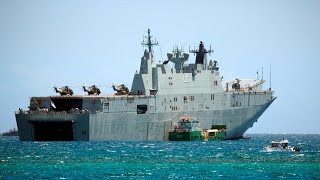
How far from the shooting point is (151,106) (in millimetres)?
107125

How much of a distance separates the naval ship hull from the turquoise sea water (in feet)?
22.1

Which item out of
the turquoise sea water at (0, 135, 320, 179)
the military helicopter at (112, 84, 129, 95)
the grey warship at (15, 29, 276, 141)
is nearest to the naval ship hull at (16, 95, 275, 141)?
the grey warship at (15, 29, 276, 141)

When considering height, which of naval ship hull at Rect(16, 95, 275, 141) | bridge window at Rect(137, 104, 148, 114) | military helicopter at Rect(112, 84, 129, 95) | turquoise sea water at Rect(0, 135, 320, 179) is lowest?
turquoise sea water at Rect(0, 135, 320, 179)

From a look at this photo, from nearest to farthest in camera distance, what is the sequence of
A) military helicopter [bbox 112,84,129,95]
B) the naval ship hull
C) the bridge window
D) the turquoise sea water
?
the turquoise sea water < the naval ship hull < the bridge window < military helicopter [bbox 112,84,129,95]

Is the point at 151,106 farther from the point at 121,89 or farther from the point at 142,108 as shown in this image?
the point at 121,89

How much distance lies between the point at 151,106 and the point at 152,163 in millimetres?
35836

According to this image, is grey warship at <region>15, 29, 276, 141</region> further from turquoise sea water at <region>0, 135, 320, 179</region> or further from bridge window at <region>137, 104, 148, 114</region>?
turquoise sea water at <region>0, 135, 320, 179</region>

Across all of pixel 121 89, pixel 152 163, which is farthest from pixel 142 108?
pixel 152 163

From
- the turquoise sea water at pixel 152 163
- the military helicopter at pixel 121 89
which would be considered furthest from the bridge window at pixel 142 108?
the turquoise sea water at pixel 152 163

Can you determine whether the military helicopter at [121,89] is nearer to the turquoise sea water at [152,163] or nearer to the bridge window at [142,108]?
the bridge window at [142,108]

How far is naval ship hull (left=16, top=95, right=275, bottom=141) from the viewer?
333ft

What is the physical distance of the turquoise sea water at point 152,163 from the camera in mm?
Answer: 61281

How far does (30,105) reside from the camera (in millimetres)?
106500

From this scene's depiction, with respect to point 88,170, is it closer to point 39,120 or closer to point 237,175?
point 237,175
